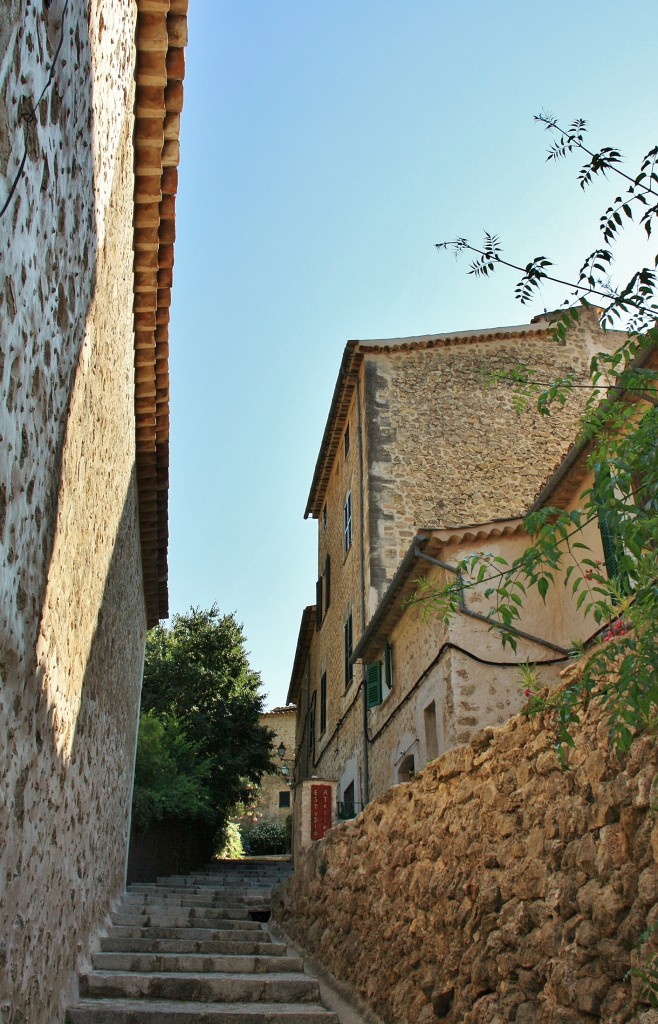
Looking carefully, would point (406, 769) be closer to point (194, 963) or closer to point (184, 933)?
point (184, 933)

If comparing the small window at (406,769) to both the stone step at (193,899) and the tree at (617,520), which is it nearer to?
the stone step at (193,899)

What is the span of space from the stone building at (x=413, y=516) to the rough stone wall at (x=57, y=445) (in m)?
4.37

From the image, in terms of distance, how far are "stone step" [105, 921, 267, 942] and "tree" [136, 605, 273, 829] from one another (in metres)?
12.2

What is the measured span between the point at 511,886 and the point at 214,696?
20375 mm

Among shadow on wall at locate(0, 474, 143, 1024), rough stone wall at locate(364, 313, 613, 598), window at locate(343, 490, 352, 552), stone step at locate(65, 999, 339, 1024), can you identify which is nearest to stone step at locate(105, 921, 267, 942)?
shadow on wall at locate(0, 474, 143, 1024)

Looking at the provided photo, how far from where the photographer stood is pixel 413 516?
46.0 feet

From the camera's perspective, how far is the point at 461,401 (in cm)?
1556

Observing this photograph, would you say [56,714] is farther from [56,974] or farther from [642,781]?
[642,781]

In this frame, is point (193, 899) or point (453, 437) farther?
point (453, 437)

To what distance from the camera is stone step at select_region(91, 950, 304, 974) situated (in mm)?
6957

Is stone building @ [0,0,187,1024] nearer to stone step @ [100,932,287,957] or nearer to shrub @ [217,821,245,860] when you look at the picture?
stone step @ [100,932,287,957]

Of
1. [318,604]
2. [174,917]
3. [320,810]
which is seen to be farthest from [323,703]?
[174,917]

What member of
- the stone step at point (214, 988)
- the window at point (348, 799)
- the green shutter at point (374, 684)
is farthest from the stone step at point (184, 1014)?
the window at point (348, 799)

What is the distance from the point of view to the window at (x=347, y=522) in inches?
616
